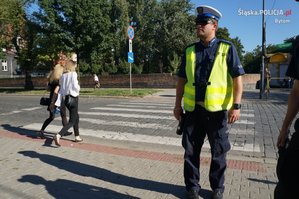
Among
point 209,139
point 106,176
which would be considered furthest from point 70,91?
point 209,139

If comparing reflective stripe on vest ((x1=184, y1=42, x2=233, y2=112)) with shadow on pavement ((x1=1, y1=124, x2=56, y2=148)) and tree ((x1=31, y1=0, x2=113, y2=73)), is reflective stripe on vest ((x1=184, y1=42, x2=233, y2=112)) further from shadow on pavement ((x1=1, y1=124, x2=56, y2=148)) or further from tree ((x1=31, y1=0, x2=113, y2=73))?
tree ((x1=31, y1=0, x2=113, y2=73))

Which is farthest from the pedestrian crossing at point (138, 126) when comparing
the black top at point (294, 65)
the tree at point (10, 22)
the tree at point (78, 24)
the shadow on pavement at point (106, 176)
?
the tree at point (10, 22)

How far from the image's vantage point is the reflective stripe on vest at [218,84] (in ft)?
12.6

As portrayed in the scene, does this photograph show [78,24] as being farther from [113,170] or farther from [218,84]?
[218,84]

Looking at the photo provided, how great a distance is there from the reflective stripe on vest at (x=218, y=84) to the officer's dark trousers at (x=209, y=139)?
0.30 feet

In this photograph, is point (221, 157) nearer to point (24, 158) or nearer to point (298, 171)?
point (298, 171)

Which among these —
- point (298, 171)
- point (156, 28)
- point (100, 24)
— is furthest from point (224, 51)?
point (156, 28)

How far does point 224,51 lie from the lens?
3.83 metres

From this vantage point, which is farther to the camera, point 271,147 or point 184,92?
point 271,147

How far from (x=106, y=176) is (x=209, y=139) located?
5.74ft

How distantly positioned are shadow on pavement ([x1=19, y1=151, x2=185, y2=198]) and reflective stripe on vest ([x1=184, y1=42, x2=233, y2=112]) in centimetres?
118

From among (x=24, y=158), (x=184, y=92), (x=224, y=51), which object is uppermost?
(x=224, y=51)

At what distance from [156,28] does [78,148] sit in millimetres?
31199

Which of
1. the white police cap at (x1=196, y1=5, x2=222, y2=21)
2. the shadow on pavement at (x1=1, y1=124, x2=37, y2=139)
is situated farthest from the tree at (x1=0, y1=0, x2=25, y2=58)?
A: the white police cap at (x1=196, y1=5, x2=222, y2=21)
